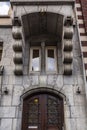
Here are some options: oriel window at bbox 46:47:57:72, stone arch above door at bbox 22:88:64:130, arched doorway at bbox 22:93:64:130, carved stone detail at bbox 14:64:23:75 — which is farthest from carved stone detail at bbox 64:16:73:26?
arched doorway at bbox 22:93:64:130

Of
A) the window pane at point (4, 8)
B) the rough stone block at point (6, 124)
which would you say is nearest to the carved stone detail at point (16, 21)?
the window pane at point (4, 8)

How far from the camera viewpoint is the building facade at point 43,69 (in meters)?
8.17

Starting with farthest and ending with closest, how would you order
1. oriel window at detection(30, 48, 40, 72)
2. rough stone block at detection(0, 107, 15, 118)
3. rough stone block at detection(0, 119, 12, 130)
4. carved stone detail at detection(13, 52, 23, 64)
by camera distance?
oriel window at detection(30, 48, 40, 72) → carved stone detail at detection(13, 52, 23, 64) → rough stone block at detection(0, 107, 15, 118) → rough stone block at detection(0, 119, 12, 130)

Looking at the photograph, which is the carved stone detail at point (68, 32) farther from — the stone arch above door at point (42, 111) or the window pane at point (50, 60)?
the stone arch above door at point (42, 111)

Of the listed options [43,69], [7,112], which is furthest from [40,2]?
[7,112]

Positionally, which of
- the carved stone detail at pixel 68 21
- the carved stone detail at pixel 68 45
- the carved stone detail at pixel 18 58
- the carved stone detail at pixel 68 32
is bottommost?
the carved stone detail at pixel 18 58

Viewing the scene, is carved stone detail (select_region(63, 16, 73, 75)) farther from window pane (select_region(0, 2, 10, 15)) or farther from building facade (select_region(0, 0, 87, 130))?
window pane (select_region(0, 2, 10, 15))

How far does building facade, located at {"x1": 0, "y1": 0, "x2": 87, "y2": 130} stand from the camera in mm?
8172

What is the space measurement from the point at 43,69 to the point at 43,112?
172cm

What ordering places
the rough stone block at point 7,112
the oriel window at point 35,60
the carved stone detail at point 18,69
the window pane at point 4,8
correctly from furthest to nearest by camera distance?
the window pane at point 4,8 < the oriel window at point 35,60 < the carved stone detail at point 18,69 < the rough stone block at point 7,112

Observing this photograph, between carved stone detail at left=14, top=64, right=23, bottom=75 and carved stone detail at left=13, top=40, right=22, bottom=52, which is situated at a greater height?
carved stone detail at left=13, top=40, right=22, bottom=52

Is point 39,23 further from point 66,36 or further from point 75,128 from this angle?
point 75,128

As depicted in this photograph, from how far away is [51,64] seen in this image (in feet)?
31.4

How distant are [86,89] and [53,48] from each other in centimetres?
254
